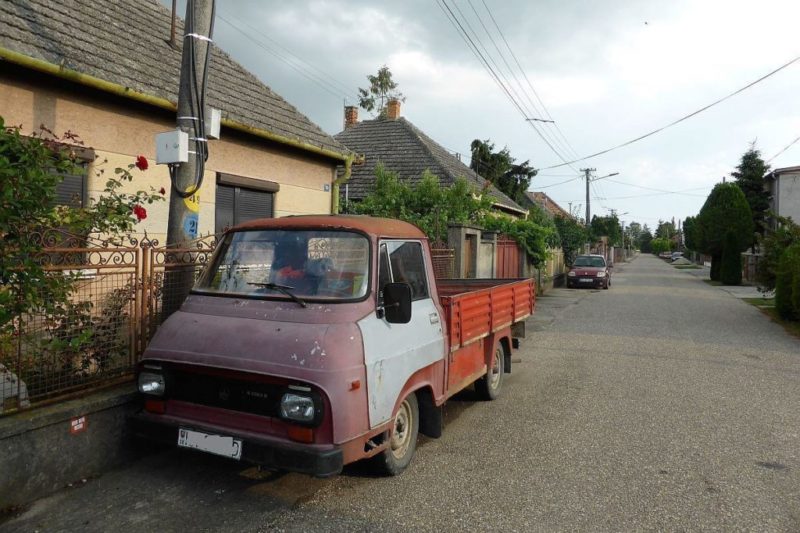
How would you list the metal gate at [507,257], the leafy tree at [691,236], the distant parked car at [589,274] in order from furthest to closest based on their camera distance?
the leafy tree at [691,236]
the distant parked car at [589,274]
the metal gate at [507,257]

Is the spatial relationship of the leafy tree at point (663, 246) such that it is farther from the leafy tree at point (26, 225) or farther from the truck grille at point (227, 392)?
the leafy tree at point (26, 225)

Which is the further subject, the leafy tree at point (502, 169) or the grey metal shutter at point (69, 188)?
the leafy tree at point (502, 169)

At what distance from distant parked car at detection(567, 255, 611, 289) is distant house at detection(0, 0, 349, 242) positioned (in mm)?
17482

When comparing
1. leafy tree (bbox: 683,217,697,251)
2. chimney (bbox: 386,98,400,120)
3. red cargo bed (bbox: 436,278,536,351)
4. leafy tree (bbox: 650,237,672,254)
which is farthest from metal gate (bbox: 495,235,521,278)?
leafy tree (bbox: 650,237,672,254)

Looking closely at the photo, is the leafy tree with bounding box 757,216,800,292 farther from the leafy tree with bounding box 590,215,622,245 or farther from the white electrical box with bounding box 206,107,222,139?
the leafy tree with bounding box 590,215,622,245

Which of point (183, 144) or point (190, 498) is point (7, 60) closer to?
point (183, 144)

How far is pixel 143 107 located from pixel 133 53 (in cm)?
111

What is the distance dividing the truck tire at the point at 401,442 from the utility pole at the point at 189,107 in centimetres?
273

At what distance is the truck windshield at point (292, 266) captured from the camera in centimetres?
407

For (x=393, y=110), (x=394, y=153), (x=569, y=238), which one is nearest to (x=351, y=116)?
(x=393, y=110)

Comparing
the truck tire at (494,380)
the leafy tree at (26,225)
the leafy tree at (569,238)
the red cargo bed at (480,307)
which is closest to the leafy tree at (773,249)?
the red cargo bed at (480,307)

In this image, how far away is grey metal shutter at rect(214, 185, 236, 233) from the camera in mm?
8352

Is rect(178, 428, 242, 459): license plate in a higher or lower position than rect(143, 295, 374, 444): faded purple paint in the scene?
lower

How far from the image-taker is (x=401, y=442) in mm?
4375
